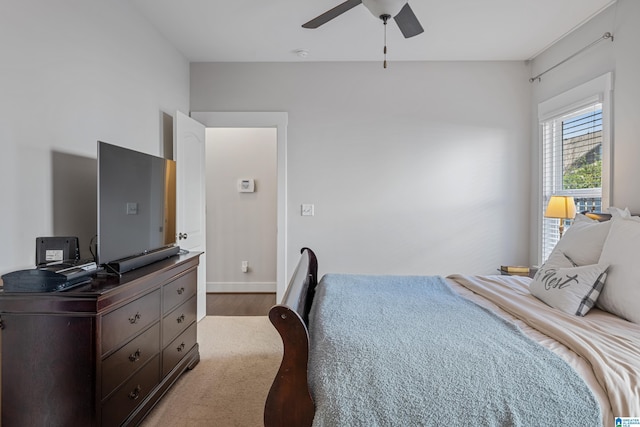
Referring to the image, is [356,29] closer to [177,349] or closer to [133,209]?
[133,209]

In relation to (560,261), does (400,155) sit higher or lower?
higher

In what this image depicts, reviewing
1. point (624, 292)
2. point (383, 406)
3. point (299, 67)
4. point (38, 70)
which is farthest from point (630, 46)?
point (38, 70)

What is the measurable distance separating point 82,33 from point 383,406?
2.53 m

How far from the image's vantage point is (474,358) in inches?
46.9

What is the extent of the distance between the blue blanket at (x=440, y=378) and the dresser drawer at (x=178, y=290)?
1.15 meters

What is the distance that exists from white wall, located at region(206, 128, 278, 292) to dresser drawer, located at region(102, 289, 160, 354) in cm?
270

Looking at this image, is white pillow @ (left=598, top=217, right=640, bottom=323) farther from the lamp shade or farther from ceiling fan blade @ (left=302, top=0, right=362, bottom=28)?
ceiling fan blade @ (left=302, top=0, right=362, bottom=28)

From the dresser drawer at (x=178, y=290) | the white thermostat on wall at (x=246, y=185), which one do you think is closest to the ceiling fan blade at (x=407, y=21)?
the dresser drawer at (x=178, y=290)

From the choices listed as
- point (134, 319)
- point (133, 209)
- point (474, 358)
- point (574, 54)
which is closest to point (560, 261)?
point (474, 358)

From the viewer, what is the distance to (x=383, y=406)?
3.46ft

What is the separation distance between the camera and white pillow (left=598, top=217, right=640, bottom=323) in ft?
5.16

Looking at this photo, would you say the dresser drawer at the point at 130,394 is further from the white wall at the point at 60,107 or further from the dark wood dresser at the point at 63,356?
the white wall at the point at 60,107

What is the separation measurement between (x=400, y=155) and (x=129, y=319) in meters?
2.91

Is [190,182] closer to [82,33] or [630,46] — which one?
[82,33]
